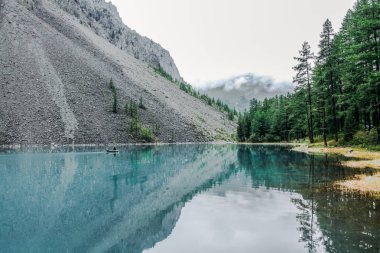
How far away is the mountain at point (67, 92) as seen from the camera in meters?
104

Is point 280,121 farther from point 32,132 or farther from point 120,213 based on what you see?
point 120,213

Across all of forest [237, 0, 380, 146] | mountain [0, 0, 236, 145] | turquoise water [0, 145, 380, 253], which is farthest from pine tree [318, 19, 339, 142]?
mountain [0, 0, 236, 145]

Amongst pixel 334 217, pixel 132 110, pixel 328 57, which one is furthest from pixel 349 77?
pixel 132 110

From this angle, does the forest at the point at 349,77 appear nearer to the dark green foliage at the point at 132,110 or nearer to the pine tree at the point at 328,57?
the pine tree at the point at 328,57

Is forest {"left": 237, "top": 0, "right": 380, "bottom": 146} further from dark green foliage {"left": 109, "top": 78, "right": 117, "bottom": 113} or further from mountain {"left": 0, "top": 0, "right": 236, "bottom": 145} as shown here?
dark green foliage {"left": 109, "top": 78, "right": 117, "bottom": 113}

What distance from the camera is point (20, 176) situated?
1271 inches

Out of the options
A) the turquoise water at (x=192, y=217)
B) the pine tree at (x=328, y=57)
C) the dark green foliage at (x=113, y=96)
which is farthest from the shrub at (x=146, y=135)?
the turquoise water at (x=192, y=217)

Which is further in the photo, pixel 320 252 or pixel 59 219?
pixel 59 219

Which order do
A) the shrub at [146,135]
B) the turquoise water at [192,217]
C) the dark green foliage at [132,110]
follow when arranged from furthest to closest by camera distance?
the dark green foliage at [132,110]
the shrub at [146,135]
the turquoise water at [192,217]

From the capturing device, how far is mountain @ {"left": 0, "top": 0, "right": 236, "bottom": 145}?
103625mm

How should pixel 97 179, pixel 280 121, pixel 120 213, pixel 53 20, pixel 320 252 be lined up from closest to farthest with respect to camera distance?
pixel 320 252
pixel 120 213
pixel 97 179
pixel 280 121
pixel 53 20

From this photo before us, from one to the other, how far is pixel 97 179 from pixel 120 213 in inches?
551

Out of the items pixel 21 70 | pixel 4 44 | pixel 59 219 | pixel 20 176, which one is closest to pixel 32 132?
pixel 21 70

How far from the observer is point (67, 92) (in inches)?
4783
